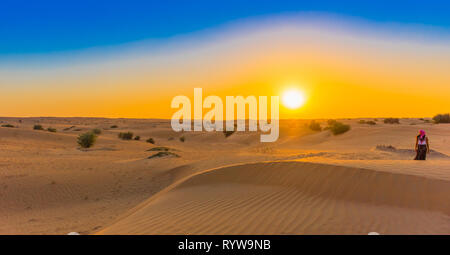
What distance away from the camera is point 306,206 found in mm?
6211

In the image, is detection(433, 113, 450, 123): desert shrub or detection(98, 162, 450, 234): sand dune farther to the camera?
detection(433, 113, 450, 123): desert shrub

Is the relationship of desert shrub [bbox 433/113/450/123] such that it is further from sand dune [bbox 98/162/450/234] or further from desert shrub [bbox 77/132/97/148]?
desert shrub [bbox 77/132/97/148]

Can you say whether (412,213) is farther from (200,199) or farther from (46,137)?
(46,137)

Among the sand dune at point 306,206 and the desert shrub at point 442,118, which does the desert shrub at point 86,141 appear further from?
the desert shrub at point 442,118

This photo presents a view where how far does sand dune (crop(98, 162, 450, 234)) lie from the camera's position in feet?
16.5

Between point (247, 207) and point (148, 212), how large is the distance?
2.21 m

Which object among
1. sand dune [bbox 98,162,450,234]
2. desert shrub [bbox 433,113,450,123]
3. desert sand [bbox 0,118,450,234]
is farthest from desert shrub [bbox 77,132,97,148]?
desert shrub [bbox 433,113,450,123]

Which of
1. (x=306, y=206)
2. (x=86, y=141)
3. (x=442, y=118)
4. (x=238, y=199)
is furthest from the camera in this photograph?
(x=442, y=118)

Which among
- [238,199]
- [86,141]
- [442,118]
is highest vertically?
[442,118]

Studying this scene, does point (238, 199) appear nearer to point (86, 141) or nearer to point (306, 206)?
point (306, 206)

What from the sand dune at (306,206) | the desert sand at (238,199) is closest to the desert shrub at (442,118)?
the desert sand at (238,199)

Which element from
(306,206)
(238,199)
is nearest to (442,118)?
(306,206)

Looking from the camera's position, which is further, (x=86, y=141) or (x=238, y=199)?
(x=86, y=141)
